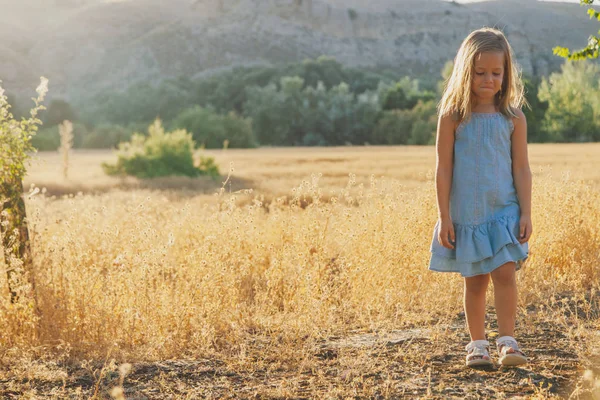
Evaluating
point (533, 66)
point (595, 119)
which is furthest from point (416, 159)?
point (533, 66)

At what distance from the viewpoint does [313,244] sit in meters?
6.38

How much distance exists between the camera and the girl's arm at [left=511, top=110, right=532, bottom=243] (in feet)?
13.4

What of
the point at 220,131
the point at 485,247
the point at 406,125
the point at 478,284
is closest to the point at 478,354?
the point at 478,284

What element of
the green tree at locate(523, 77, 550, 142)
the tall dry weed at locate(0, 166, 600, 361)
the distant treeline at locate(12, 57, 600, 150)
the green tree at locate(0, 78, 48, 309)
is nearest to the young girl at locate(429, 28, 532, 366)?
the tall dry weed at locate(0, 166, 600, 361)

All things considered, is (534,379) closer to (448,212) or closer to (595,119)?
(448,212)

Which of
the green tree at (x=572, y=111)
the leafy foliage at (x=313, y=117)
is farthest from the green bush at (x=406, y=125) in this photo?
the green tree at (x=572, y=111)

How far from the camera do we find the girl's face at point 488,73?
4094mm

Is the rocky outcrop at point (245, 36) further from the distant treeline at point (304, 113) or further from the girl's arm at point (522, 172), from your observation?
the girl's arm at point (522, 172)

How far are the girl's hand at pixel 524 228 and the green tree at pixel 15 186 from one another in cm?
315

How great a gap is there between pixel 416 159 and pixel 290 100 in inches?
1338

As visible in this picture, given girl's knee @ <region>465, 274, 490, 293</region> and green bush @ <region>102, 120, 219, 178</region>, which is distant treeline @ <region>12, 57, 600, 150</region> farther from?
girl's knee @ <region>465, 274, 490, 293</region>

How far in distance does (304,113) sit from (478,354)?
5744 centimetres

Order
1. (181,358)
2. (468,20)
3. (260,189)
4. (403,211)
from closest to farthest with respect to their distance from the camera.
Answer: (181,358)
(403,211)
(260,189)
(468,20)

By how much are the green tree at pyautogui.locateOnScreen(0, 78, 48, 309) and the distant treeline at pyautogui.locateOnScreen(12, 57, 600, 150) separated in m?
40.4
